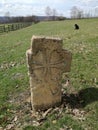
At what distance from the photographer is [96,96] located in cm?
695

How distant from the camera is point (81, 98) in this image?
707 cm

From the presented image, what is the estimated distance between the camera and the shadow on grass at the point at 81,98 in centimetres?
680

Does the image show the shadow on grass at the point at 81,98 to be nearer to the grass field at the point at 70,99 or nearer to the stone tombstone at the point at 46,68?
the grass field at the point at 70,99

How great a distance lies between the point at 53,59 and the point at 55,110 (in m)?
1.25

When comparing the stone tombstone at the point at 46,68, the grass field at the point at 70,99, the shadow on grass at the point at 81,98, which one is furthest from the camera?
the shadow on grass at the point at 81,98

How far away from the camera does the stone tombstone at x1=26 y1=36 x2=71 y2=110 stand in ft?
20.7

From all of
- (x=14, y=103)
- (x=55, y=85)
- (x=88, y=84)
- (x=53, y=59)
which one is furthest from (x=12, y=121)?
(x=88, y=84)

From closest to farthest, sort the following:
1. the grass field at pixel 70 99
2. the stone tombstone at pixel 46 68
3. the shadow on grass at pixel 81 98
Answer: the grass field at pixel 70 99 < the stone tombstone at pixel 46 68 < the shadow on grass at pixel 81 98

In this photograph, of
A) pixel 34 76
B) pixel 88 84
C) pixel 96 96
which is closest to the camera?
pixel 34 76

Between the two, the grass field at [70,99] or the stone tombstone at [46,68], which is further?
the stone tombstone at [46,68]

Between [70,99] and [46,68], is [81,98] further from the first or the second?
[46,68]

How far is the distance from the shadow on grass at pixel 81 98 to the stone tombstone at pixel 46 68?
338mm

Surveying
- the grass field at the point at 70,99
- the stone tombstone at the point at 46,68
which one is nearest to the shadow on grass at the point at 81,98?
the grass field at the point at 70,99

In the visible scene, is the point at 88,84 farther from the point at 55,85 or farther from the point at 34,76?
the point at 34,76
